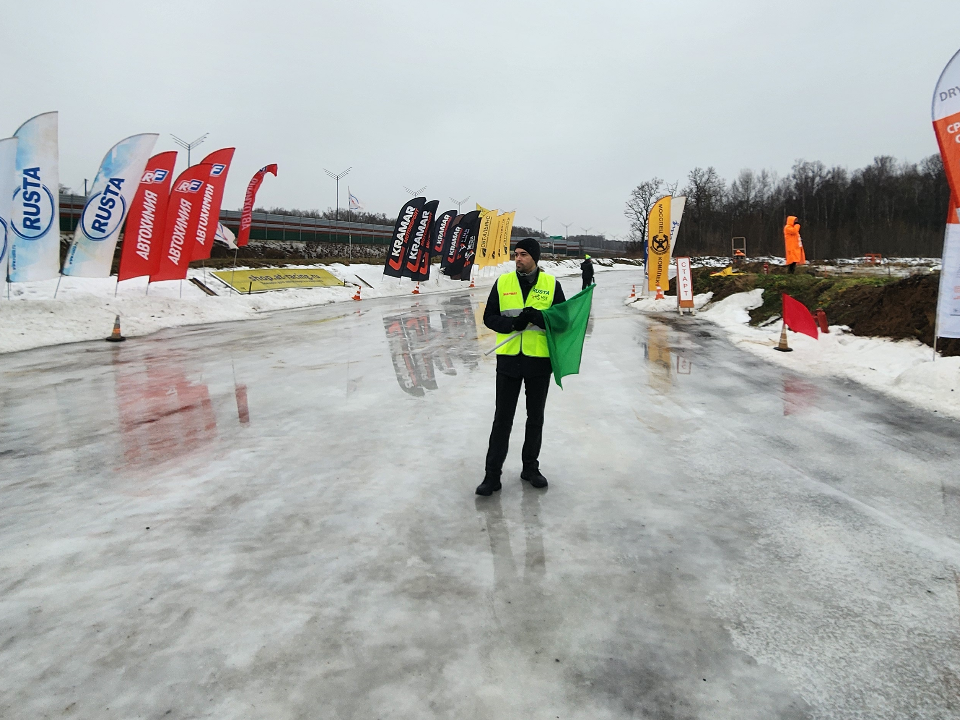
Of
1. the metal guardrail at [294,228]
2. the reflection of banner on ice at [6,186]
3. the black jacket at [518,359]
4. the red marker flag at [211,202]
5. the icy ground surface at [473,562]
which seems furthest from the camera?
the metal guardrail at [294,228]

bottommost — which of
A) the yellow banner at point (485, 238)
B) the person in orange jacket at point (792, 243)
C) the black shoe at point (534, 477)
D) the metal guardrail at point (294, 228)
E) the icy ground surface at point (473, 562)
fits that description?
the icy ground surface at point (473, 562)

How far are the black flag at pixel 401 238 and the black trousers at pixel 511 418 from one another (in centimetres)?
2658

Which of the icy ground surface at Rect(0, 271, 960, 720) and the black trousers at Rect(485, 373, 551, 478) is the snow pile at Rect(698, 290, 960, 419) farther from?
the black trousers at Rect(485, 373, 551, 478)

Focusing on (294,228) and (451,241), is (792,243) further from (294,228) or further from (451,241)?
(294,228)

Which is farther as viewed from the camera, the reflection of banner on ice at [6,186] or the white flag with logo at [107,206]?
the white flag with logo at [107,206]

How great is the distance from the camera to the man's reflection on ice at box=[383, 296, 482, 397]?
9.52 meters

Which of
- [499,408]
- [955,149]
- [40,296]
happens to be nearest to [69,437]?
[499,408]

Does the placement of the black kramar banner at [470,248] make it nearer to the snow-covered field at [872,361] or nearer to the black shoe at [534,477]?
the snow-covered field at [872,361]

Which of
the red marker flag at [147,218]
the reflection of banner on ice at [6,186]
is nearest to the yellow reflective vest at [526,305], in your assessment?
the reflection of banner on ice at [6,186]

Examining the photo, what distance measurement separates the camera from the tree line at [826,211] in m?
61.5

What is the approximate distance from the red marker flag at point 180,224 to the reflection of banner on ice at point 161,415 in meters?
11.0

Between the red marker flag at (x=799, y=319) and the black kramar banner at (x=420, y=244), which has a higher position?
the black kramar banner at (x=420, y=244)

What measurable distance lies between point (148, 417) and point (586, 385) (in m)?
5.86

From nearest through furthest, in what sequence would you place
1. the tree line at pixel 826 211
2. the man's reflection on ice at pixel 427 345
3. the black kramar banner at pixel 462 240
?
the man's reflection on ice at pixel 427 345
the black kramar banner at pixel 462 240
the tree line at pixel 826 211
